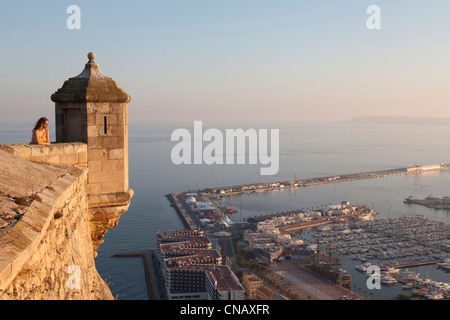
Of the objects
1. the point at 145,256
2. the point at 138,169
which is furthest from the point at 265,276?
the point at 138,169

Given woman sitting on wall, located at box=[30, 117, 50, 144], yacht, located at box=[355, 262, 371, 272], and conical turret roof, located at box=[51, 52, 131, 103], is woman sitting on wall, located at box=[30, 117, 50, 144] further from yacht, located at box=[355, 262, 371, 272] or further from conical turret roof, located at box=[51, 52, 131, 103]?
yacht, located at box=[355, 262, 371, 272]

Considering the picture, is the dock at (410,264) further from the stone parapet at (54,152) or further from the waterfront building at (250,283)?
the stone parapet at (54,152)

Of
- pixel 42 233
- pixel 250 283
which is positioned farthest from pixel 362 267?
pixel 42 233

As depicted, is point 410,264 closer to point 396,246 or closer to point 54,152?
point 396,246

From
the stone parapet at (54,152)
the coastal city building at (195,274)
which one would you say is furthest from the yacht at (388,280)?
the stone parapet at (54,152)

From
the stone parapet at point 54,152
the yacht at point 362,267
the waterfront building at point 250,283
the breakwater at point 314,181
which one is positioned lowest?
the yacht at point 362,267

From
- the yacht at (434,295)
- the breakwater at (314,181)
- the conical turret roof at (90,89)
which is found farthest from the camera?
the breakwater at (314,181)
